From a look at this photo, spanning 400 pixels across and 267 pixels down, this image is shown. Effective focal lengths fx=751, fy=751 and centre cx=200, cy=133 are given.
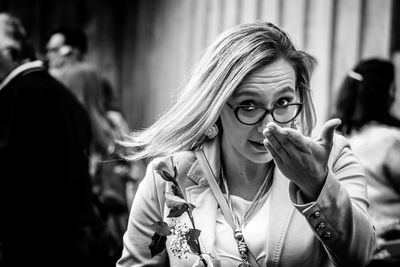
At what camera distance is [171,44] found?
859cm

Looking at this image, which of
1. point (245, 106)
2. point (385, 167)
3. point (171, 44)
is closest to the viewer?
point (245, 106)

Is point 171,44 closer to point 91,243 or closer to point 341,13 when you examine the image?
point 341,13

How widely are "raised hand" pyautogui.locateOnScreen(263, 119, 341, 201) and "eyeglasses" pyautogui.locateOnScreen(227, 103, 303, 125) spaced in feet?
1.03

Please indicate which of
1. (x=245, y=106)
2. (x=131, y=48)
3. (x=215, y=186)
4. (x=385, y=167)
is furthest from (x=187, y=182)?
(x=131, y=48)

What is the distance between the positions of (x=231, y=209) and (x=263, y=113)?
1.25 feet

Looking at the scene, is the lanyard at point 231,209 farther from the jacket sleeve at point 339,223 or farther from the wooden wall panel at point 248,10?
the wooden wall panel at point 248,10

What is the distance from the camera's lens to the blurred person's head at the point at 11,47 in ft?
15.3

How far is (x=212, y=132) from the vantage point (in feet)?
9.48

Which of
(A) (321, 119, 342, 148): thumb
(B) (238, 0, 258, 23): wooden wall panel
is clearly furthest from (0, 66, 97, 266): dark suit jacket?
(B) (238, 0, 258, 23): wooden wall panel

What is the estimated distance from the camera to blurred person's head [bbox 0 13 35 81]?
4.66 meters

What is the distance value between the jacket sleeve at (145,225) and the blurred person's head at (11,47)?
2.15 metres

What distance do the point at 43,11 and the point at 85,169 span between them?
17.2ft

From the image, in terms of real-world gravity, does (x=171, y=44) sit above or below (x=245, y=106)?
below

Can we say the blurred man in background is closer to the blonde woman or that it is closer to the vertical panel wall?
the blonde woman
